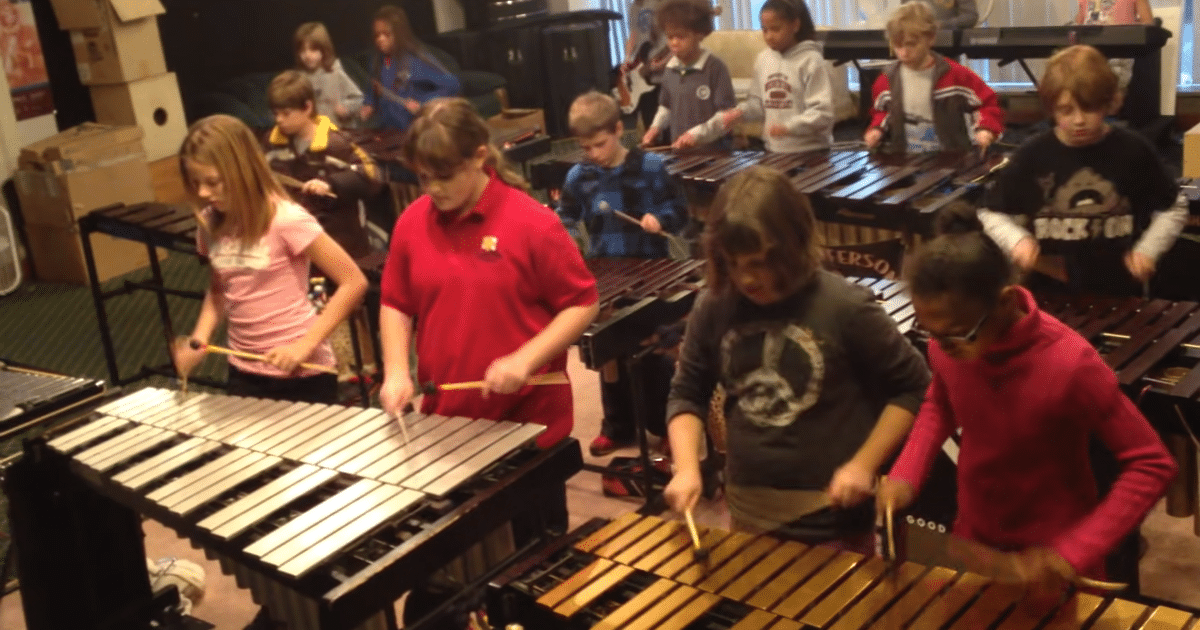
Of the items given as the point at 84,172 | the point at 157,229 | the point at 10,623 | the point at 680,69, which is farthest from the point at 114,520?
the point at 84,172

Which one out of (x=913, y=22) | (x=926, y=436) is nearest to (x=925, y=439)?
(x=926, y=436)

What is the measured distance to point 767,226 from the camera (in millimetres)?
2629

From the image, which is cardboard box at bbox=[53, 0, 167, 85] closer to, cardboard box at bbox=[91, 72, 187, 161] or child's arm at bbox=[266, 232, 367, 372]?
cardboard box at bbox=[91, 72, 187, 161]

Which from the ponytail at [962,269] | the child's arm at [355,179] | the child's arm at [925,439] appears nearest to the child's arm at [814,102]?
the child's arm at [355,179]

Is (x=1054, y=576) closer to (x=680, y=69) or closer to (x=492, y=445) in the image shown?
(x=492, y=445)


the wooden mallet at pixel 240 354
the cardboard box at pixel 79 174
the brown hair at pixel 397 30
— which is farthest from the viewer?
the cardboard box at pixel 79 174

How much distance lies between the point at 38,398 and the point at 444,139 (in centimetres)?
156

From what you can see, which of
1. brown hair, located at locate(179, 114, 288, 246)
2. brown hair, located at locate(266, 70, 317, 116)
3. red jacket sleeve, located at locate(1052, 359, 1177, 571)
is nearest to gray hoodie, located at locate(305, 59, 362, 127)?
brown hair, located at locate(266, 70, 317, 116)

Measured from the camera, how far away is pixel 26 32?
9.16 m

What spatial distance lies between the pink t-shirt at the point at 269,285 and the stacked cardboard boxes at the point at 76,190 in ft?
16.2

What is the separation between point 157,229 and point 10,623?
1972 millimetres

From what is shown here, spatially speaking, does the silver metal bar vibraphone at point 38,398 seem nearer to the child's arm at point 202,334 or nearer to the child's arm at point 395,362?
the child's arm at point 202,334

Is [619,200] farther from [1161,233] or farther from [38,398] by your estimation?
[38,398]

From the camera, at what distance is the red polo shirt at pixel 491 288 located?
3.24 m
